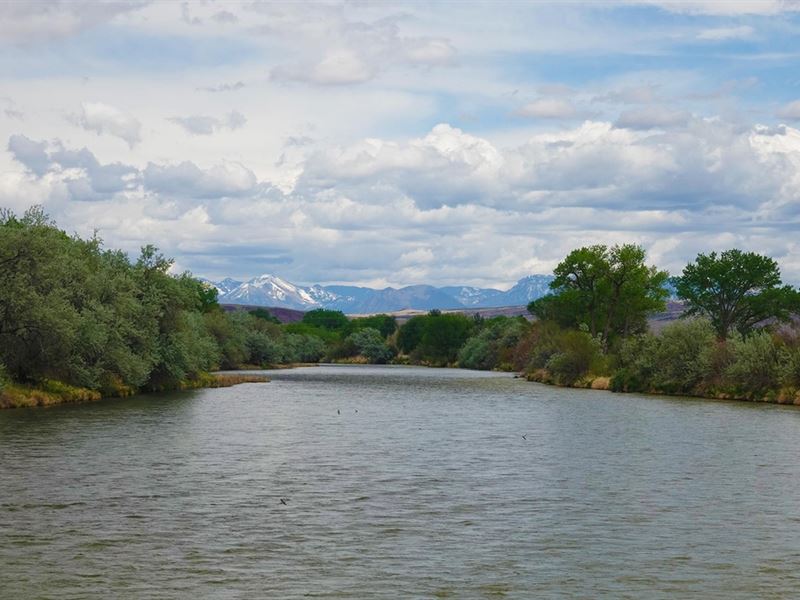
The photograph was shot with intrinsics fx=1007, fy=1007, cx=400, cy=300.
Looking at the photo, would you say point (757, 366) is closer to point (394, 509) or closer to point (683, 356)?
point (683, 356)

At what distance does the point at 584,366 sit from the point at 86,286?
55.0m

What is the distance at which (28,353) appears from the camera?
64.5 metres

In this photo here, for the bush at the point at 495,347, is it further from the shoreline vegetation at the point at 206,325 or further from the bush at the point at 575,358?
the bush at the point at 575,358

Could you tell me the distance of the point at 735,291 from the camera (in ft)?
416

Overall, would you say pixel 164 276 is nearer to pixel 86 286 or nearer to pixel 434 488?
pixel 86 286

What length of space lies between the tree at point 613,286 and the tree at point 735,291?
160 inches

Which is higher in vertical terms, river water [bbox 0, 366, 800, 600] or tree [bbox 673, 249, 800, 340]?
tree [bbox 673, 249, 800, 340]

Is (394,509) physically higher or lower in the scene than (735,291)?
lower

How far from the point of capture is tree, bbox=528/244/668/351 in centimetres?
12194

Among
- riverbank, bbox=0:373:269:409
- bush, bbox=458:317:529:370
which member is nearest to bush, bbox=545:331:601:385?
riverbank, bbox=0:373:269:409

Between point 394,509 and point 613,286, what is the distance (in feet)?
335

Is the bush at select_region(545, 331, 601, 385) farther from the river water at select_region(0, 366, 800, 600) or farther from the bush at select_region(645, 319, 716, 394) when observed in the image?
the river water at select_region(0, 366, 800, 600)

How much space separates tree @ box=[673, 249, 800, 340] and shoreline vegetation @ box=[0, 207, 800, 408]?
16 cm

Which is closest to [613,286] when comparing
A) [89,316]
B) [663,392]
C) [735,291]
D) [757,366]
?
[735,291]
